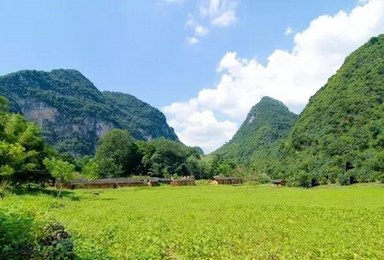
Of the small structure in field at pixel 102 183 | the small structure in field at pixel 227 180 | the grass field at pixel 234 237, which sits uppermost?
the small structure in field at pixel 227 180

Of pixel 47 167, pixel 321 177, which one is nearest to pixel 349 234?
pixel 47 167

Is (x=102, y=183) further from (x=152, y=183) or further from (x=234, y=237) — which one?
(x=234, y=237)

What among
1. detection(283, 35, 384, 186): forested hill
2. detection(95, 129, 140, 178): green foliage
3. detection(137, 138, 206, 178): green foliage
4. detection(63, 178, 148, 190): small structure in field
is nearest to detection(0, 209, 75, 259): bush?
detection(63, 178, 148, 190): small structure in field

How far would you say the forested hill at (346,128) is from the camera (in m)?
101

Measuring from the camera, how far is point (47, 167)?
50.3 meters

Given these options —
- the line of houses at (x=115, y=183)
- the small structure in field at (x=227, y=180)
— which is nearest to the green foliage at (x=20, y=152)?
the line of houses at (x=115, y=183)

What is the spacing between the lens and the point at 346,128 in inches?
4914

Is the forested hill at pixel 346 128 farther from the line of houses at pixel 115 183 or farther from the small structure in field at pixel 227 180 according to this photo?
the line of houses at pixel 115 183

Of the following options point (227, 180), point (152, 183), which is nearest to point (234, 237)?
point (152, 183)

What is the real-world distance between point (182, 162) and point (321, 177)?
47638mm

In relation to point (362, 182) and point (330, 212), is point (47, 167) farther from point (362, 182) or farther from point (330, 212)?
point (362, 182)

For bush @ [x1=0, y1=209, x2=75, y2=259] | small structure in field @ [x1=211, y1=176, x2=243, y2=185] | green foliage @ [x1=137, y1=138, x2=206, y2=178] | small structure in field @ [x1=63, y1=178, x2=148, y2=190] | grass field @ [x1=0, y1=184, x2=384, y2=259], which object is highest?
green foliage @ [x1=137, y1=138, x2=206, y2=178]

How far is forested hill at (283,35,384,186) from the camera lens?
100688mm

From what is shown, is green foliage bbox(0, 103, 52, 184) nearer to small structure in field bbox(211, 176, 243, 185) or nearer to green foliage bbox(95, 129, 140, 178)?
small structure in field bbox(211, 176, 243, 185)
